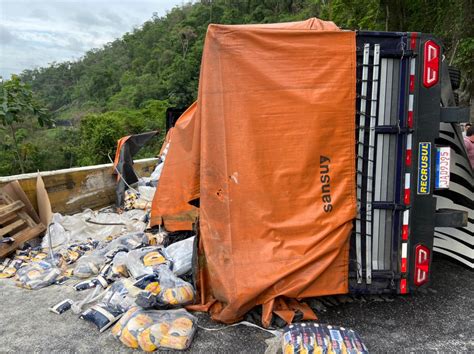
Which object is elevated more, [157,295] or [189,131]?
[189,131]

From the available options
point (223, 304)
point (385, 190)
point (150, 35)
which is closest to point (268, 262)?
point (223, 304)

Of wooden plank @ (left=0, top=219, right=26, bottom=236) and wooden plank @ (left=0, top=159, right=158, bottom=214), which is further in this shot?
wooden plank @ (left=0, top=159, right=158, bottom=214)

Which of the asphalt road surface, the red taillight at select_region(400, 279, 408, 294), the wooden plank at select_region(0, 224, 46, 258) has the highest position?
the red taillight at select_region(400, 279, 408, 294)

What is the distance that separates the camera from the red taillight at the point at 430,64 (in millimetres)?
2521

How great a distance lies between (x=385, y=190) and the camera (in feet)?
8.61

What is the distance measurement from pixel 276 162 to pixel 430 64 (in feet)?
4.18

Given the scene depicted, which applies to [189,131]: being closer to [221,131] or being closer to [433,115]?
[221,131]

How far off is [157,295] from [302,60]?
2069 mm

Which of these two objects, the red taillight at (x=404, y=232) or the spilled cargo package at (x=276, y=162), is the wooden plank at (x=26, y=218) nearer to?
the spilled cargo package at (x=276, y=162)

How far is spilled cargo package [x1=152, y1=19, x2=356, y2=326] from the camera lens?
2.54 meters

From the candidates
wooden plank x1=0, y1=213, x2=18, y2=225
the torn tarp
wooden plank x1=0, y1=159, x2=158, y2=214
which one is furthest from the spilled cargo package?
the torn tarp

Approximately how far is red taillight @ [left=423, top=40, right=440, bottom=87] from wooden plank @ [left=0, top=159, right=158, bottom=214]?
16.6 feet

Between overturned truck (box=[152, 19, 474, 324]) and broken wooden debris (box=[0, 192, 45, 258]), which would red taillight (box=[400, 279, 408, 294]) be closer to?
overturned truck (box=[152, 19, 474, 324])

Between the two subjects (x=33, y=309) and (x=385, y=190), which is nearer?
(x=385, y=190)
